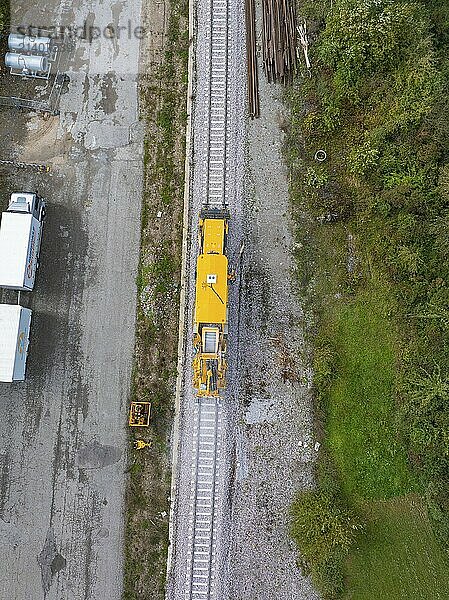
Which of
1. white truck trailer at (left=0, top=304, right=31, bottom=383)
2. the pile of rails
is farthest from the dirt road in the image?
the pile of rails

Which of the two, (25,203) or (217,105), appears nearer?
(25,203)

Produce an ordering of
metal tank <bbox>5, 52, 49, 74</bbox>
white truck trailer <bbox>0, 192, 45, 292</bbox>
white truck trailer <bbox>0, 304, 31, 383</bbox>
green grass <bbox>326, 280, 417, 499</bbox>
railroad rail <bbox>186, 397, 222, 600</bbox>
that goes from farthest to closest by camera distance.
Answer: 1. metal tank <bbox>5, 52, 49, 74</bbox>
2. white truck trailer <bbox>0, 192, 45, 292</bbox>
3. green grass <bbox>326, 280, 417, 499</bbox>
4. railroad rail <bbox>186, 397, 222, 600</bbox>
5. white truck trailer <bbox>0, 304, 31, 383</bbox>

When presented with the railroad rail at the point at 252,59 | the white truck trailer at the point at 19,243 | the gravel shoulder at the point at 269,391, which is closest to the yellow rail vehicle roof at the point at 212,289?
the gravel shoulder at the point at 269,391

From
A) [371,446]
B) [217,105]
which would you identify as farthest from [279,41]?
[371,446]

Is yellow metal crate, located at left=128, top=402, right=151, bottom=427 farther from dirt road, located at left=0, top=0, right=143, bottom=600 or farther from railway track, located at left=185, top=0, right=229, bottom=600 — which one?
railway track, located at left=185, top=0, right=229, bottom=600

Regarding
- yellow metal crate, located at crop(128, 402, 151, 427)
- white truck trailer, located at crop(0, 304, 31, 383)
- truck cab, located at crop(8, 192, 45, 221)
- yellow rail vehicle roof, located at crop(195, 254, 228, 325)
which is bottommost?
yellow metal crate, located at crop(128, 402, 151, 427)

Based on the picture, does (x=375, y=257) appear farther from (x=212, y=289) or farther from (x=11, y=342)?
(x=11, y=342)

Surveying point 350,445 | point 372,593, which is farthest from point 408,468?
point 372,593
